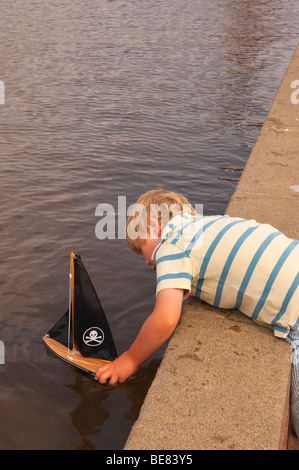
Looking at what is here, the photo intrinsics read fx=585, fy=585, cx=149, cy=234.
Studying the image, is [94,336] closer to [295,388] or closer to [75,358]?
[75,358]

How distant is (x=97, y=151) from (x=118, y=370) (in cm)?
392

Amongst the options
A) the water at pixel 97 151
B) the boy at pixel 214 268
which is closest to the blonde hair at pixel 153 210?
the boy at pixel 214 268

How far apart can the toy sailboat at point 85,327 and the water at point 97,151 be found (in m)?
0.14

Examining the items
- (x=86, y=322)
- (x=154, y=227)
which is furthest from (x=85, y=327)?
(x=154, y=227)

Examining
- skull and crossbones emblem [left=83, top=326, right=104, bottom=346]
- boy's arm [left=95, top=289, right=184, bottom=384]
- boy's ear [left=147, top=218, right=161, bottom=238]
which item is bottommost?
skull and crossbones emblem [left=83, top=326, right=104, bottom=346]

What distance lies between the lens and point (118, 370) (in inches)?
102

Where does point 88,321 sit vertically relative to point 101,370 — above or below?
above

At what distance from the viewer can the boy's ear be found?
→ 254 cm

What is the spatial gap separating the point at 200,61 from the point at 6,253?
22.0ft

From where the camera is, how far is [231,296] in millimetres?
2504

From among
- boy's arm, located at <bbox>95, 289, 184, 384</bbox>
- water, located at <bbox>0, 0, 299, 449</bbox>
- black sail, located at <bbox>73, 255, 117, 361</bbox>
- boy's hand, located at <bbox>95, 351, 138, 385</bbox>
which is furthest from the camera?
water, located at <bbox>0, 0, 299, 449</bbox>

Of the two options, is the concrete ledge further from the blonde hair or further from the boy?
the blonde hair

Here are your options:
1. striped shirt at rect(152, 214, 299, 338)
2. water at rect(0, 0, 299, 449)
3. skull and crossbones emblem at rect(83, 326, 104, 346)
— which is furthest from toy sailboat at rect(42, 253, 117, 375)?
striped shirt at rect(152, 214, 299, 338)

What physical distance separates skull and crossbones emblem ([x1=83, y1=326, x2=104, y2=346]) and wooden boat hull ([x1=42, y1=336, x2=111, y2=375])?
0.09 metres
